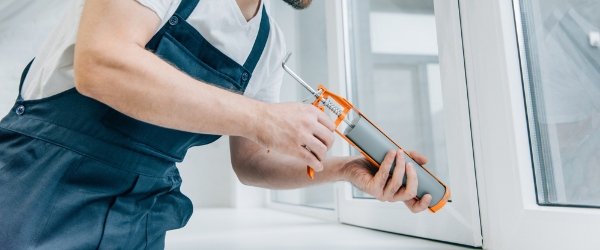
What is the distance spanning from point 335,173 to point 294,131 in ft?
0.81

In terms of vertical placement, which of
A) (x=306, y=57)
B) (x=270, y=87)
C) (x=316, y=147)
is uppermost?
(x=306, y=57)

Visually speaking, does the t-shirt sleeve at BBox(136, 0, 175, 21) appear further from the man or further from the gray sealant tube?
the gray sealant tube

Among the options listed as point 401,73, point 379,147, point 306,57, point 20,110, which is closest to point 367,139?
point 379,147

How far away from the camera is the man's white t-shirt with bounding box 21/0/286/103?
62 centimetres

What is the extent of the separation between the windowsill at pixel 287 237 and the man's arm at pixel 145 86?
0.49m

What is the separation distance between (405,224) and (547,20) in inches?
22.2

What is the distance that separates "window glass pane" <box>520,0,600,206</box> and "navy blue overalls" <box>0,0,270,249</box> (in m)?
0.61

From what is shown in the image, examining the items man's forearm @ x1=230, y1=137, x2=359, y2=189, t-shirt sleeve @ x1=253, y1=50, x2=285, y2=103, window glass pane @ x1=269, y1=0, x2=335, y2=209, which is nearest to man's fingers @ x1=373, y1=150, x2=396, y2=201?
man's forearm @ x1=230, y1=137, x2=359, y2=189

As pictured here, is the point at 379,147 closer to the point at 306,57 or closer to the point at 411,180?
the point at 411,180

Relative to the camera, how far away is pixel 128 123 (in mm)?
650

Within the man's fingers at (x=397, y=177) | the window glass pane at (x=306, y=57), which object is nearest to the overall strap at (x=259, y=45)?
the man's fingers at (x=397, y=177)

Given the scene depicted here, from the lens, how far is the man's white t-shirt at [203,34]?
24.5 inches

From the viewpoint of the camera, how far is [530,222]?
729 mm

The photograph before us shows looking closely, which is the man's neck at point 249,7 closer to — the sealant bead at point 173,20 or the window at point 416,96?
the sealant bead at point 173,20
